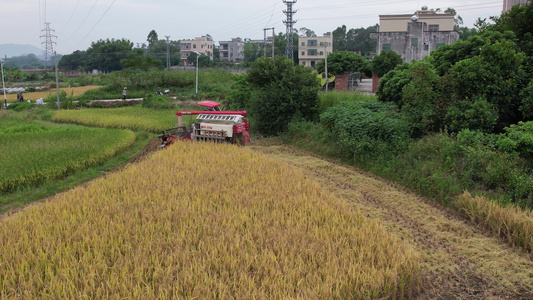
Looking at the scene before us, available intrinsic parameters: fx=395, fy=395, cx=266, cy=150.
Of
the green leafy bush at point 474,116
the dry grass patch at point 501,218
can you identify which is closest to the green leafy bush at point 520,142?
the green leafy bush at point 474,116

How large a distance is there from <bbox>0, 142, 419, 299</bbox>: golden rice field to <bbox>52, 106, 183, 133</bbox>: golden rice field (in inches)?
420

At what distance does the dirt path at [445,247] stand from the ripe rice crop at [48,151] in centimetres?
674

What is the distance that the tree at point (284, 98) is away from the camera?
15.9m

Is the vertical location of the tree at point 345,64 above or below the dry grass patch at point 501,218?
above

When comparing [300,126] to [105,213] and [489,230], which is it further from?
[105,213]

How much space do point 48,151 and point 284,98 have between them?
8609mm

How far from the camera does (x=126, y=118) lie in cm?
1956

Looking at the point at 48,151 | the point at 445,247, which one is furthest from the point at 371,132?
the point at 48,151

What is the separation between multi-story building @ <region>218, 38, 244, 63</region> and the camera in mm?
97188

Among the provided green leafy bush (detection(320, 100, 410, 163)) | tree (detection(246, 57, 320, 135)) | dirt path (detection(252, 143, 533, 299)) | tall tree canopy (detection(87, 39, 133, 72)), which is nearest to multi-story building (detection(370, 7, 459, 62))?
tree (detection(246, 57, 320, 135))

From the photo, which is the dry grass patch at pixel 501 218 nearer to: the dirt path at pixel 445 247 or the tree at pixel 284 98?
the dirt path at pixel 445 247

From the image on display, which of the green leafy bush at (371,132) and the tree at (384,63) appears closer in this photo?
the green leafy bush at (371,132)

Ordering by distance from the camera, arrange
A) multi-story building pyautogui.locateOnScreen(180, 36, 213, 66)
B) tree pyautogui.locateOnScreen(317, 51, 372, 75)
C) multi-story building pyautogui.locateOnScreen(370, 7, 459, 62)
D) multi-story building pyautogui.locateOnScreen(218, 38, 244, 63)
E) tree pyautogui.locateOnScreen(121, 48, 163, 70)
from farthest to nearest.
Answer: multi-story building pyautogui.locateOnScreen(218, 38, 244, 63) → multi-story building pyautogui.locateOnScreen(180, 36, 213, 66) → tree pyautogui.locateOnScreen(121, 48, 163, 70) → multi-story building pyautogui.locateOnScreen(370, 7, 459, 62) → tree pyautogui.locateOnScreen(317, 51, 372, 75)

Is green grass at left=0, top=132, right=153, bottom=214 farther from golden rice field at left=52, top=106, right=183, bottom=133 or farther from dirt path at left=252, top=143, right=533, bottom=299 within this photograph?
dirt path at left=252, top=143, right=533, bottom=299
